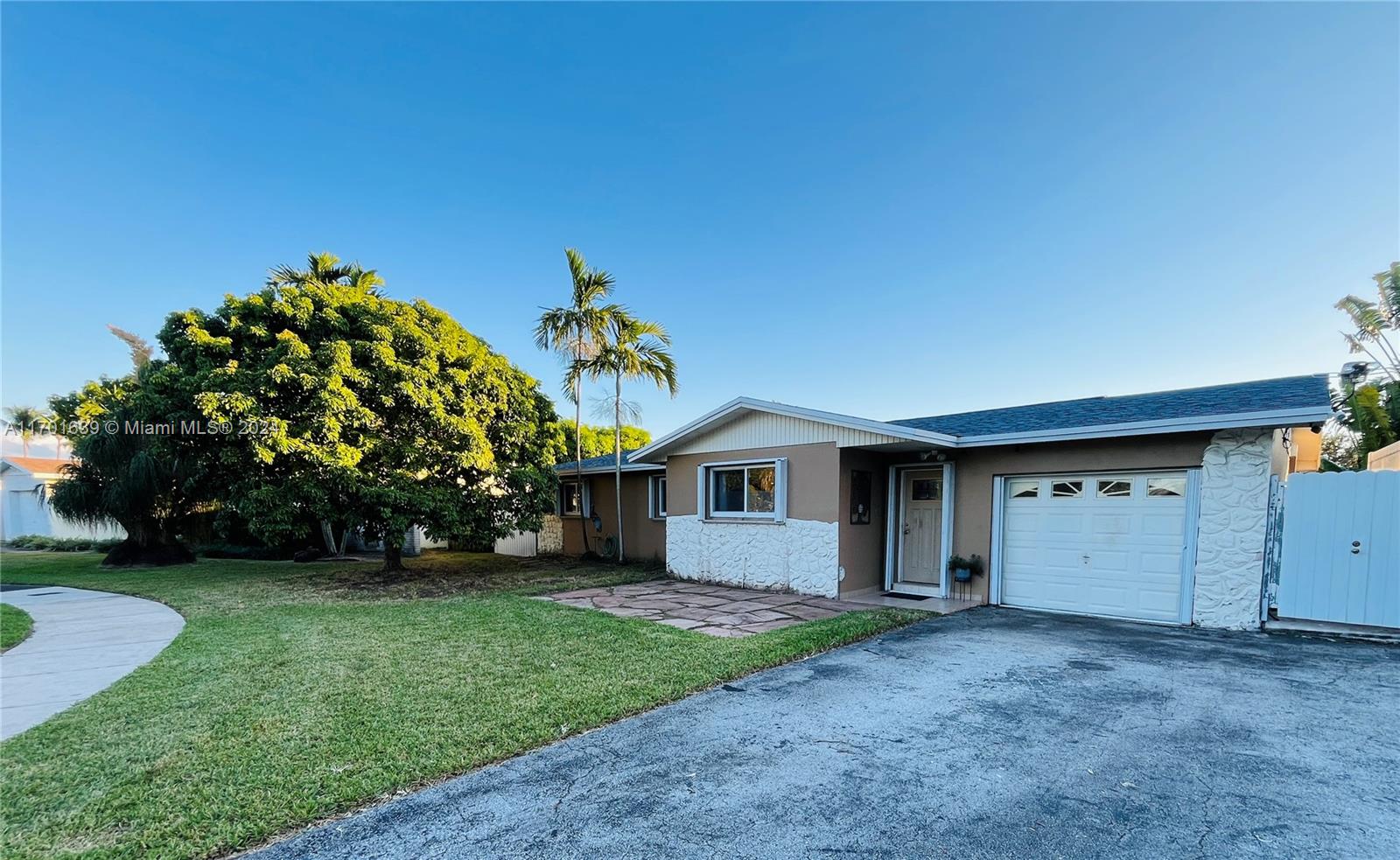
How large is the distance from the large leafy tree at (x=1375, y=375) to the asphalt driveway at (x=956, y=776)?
7692 mm

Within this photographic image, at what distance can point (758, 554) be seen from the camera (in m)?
9.95

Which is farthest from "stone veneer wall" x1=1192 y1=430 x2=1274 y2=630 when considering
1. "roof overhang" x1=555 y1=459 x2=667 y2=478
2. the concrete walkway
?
the concrete walkway

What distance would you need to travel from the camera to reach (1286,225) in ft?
30.3

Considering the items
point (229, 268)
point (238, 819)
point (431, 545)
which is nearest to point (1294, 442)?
point (238, 819)

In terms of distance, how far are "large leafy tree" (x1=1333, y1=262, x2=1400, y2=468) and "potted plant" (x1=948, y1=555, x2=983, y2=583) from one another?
600 cm

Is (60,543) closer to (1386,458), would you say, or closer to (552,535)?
(552,535)

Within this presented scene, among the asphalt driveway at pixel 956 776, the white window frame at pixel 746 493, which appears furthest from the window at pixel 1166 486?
the white window frame at pixel 746 493

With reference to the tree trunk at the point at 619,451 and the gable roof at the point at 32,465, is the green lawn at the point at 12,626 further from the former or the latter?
the gable roof at the point at 32,465

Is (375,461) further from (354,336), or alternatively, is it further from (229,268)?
(229,268)

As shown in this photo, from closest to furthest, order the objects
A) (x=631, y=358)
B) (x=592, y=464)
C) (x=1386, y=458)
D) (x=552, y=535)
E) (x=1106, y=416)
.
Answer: (x=1106, y=416)
(x=1386, y=458)
(x=631, y=358)
(x=592, y=464)
(x=552, y=535)

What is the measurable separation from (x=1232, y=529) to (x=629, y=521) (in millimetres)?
11315

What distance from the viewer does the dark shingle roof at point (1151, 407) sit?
645cm

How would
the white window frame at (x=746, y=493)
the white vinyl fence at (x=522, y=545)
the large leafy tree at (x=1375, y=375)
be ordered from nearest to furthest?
the white window frame at (x=746, y=493)
the large leafy tree at (x=1375, y=375)
the white vinyl fence at (x=522, y=545)

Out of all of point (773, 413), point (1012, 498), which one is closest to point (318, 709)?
point (773, 413)
